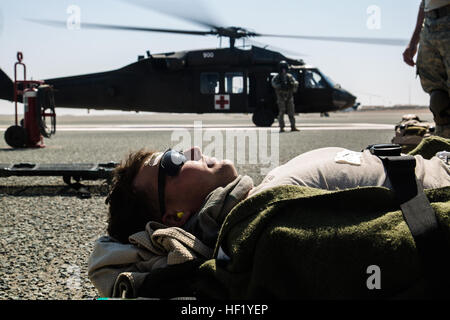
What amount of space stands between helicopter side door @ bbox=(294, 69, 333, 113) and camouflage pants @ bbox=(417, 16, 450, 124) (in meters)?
12.5

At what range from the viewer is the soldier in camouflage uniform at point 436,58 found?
4.39 metres

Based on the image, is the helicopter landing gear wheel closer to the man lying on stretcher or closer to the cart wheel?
the cart wheel

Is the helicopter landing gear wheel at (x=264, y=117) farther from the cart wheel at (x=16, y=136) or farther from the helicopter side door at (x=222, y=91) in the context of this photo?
the cart wheel at (x=16, y=136)

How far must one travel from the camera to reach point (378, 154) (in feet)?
6.15

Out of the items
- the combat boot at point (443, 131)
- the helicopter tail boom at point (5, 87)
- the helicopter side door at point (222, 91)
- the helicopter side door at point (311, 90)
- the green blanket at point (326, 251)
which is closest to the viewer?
the green blanket at point (326, 251)

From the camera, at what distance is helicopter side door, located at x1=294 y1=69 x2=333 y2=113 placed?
56.5ft

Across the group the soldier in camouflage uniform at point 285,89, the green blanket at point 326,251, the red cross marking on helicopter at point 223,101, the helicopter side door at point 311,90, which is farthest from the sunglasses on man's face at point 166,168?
the helicopter side door at point 311,90

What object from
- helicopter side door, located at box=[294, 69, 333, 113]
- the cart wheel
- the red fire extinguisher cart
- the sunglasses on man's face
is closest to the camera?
the sunglasses on man's face

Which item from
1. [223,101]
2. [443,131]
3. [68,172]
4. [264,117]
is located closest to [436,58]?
[443,131]

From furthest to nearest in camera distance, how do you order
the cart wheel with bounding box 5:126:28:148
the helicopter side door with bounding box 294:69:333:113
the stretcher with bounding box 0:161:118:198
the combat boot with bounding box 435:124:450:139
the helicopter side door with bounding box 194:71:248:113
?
the helicopter side door with bounding box 294:69:333:113, the helicopter side door with bounding box 194:71:248:113, the cart wheel with bounding box 5:126:28:148, the stretcher with bounding box 0:161:118:198, the combat boot with bounding box 435:124:450:139

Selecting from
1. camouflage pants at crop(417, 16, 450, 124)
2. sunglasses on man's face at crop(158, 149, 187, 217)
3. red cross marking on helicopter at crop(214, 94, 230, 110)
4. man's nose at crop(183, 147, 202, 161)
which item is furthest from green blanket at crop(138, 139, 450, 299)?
red cross marking on helicopter at crop(214, 94, 230, 110)
